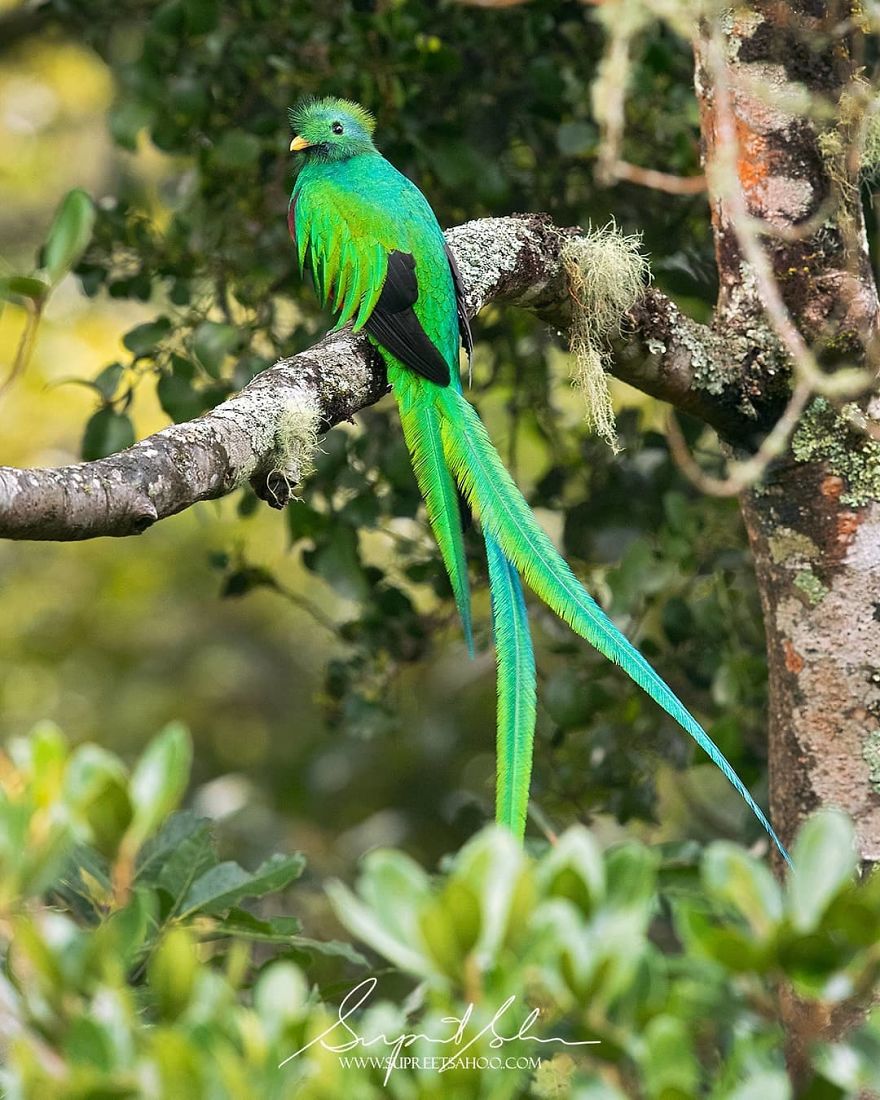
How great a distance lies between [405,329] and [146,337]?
1.88 feet

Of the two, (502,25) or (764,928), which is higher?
(502,25)

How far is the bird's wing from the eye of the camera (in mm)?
2025

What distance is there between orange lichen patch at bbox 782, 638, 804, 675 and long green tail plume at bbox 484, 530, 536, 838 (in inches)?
16.7

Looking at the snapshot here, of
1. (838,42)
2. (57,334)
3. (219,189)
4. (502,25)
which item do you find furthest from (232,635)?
(838,42)

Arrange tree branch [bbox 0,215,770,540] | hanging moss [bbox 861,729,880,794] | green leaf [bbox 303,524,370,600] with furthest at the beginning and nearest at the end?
green leaf [bbox 303,524,370,600] < hanging moss [bbox 861,729,880,794] < tree branch [bbox 0,215,770,540]

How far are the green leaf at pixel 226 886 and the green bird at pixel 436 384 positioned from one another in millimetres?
405

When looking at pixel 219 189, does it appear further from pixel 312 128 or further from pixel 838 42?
pixel 838 42

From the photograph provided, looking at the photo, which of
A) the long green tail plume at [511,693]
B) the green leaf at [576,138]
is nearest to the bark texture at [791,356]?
the long green tail plume at [511,693]

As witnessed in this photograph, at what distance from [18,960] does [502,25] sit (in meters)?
2.34

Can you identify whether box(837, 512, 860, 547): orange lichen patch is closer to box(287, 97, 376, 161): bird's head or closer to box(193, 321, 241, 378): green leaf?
box(193, 321, 241, 378): green leaf

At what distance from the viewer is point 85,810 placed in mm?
833

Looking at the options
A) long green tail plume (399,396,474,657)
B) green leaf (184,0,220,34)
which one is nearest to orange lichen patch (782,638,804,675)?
long green tail plume (399,396,474,657)

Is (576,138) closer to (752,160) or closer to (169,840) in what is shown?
(752,160)

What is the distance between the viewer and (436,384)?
6.72 feet
